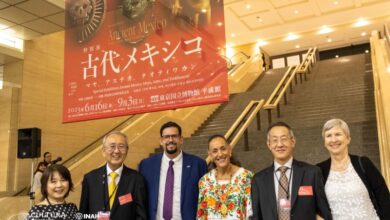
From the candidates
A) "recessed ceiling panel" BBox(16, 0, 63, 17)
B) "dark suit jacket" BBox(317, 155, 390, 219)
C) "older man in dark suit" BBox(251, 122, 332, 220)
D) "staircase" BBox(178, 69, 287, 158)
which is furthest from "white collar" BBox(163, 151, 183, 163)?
"recessed ceiling panel" BBox(16, 0, 63, 17)

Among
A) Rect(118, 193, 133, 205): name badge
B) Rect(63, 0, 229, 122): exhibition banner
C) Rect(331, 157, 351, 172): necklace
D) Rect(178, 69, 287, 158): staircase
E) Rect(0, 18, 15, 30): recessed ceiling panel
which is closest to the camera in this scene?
Rect(331, 157, 351, 172): necklace

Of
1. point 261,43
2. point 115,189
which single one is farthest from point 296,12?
point 115,189

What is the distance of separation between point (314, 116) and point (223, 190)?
237 inches

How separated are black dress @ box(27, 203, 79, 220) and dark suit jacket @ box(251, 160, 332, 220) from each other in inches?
51.3

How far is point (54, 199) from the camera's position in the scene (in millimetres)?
2746

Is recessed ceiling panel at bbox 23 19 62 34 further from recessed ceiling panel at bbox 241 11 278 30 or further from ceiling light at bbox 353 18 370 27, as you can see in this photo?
ceiling light at bbox 353 18 370 27

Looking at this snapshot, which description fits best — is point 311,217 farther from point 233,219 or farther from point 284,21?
point 284,21

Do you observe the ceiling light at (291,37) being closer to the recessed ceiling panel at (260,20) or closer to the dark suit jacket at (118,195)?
the recessed ceiling panel at (260,20)

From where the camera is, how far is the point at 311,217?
2.46 metres

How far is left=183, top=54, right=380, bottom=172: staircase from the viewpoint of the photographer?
20.4ft

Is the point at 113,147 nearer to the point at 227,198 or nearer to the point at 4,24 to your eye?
the point at 227,198

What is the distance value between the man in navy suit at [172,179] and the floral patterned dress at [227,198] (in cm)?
16

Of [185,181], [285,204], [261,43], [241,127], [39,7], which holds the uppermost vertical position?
[261,43]

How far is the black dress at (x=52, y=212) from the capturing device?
2.65m
